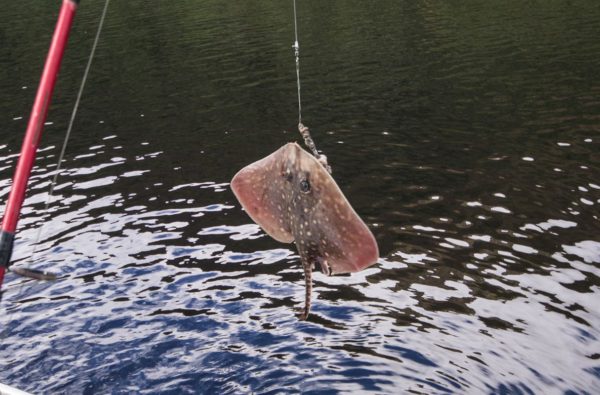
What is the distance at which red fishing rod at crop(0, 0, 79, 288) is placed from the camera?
13.8 ft

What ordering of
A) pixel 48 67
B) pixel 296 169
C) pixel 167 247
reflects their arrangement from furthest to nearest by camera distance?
pixel 167 247
pixel 296 169
pixel 48 67

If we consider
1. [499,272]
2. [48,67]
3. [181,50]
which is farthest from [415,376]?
[181,50]

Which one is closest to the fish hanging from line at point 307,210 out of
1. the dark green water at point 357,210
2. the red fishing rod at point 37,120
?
the dark green water at point 357,210

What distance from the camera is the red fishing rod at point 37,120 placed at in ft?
13.8

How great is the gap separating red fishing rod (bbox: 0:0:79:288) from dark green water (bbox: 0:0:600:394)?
456 cm

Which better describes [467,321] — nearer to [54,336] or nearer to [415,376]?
[415,376]

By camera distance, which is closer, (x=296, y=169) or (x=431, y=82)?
(x=296, y=169)

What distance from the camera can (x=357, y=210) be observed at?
14.1 metres

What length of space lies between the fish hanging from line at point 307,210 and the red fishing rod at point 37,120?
93.0 inches

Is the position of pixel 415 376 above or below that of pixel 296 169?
below

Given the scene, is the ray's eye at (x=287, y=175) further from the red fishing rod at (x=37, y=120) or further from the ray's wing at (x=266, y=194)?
the red fishing rod at (x=37, y=120)

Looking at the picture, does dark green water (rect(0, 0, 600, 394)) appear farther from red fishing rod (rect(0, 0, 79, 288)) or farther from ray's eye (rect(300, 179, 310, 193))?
red fishing rod (rect(0, 0, 79, 288))

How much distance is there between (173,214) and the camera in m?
14.4

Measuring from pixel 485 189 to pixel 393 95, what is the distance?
30.1 ft
